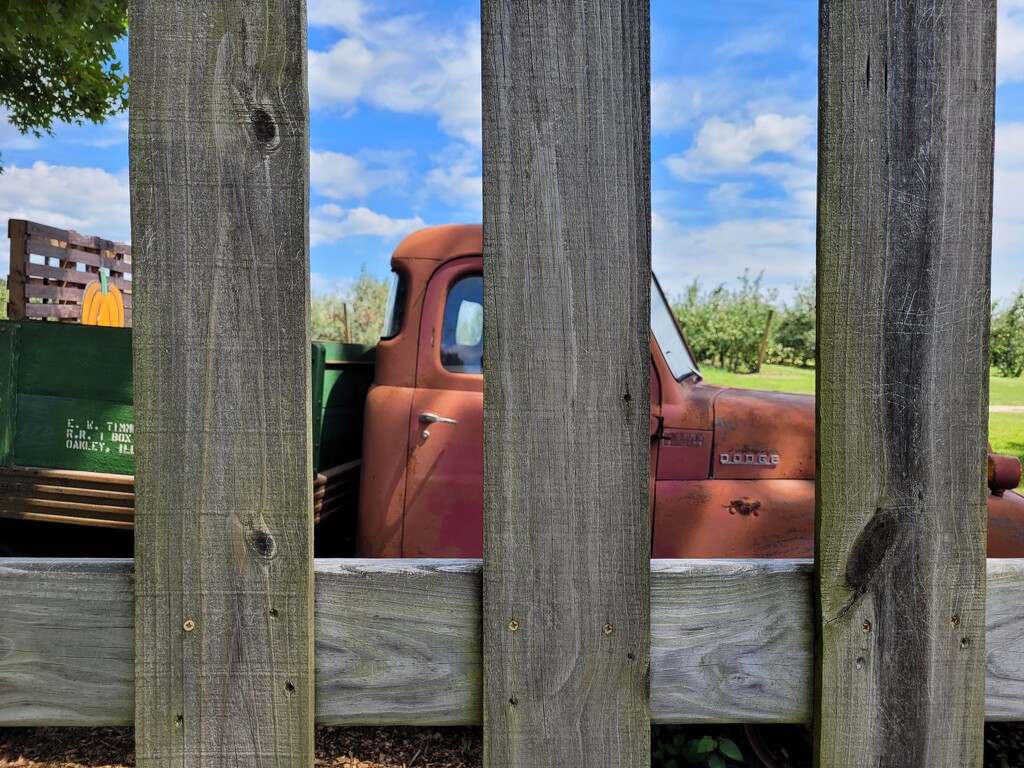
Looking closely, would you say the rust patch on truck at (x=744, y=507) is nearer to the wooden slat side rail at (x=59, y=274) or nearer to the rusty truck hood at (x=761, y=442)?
the rusty truck hood at (x=761, y=442)

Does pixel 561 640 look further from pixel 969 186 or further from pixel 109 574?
pixel 969 186

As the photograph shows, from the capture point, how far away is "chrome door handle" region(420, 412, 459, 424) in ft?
9.17

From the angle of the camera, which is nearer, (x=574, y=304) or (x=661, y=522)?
(x=574, y=304)

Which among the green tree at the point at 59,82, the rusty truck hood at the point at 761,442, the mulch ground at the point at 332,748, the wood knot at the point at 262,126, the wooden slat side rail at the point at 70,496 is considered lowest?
the mulch ground at the point at 332,748

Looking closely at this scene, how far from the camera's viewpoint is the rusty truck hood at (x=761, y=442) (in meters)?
2.70

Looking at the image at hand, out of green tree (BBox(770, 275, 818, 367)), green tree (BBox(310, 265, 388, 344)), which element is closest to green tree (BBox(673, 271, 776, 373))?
green tree (BBox(770, 275, 818, 367))

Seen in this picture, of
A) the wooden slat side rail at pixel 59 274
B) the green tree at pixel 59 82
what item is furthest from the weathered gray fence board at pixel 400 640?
the wooden slat side rail at pixel 59 274

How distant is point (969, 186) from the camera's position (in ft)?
3.37

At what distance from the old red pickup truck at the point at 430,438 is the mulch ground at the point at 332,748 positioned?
84cm

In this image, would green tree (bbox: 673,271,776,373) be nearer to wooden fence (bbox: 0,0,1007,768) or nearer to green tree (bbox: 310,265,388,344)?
green tree (bbox: 310,265,388,344)

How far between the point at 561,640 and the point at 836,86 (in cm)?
92

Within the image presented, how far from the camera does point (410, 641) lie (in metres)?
1.05

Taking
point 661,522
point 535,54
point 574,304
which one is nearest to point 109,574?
point 574,304

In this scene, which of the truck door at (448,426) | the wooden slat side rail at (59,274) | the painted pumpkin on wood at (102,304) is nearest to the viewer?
the truck door at (448,426)
